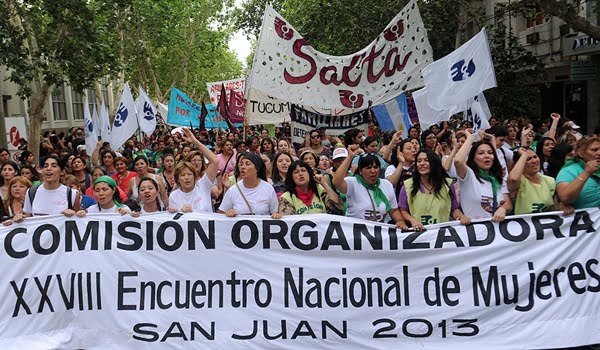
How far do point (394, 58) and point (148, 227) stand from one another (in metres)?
5.43

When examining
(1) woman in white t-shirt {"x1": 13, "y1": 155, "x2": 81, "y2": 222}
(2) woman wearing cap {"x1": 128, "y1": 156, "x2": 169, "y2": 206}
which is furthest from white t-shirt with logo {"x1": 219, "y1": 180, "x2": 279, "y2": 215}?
(1) woman in white t-shirt {"x1": 13, "y1": 155, "x2": 81, "y2": 222}

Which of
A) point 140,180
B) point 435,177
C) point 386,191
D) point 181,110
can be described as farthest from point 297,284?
point 181,110

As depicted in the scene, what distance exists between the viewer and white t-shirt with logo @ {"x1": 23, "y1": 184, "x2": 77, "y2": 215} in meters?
5.96

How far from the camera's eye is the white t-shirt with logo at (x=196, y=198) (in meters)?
6.13

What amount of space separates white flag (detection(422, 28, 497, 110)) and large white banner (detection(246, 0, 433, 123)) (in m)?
0.82

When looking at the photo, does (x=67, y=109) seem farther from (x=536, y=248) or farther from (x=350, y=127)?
(x=536, y=248)

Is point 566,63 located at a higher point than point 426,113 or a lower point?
higher

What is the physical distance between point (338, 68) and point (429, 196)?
4580 mm

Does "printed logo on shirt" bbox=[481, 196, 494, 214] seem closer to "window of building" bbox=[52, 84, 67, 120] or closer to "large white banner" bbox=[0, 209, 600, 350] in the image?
"large white banner" bbox=[0, 209, 600, 350]

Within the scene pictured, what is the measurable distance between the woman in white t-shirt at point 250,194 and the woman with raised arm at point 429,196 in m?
1.09

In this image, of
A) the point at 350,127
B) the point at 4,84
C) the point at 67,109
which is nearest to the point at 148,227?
the point at 350,127

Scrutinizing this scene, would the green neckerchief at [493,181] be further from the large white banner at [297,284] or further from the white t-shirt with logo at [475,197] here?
the large white banner at [297,284]

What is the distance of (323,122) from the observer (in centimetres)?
1014

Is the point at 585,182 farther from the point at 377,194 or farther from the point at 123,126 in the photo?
the point at 123,126
